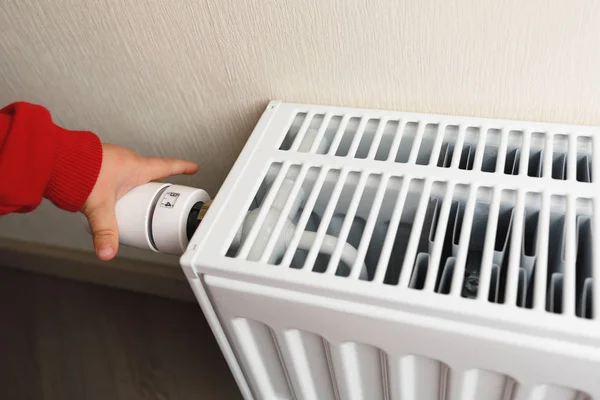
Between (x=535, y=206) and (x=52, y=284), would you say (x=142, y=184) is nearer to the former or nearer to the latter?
(x=535, y=206)

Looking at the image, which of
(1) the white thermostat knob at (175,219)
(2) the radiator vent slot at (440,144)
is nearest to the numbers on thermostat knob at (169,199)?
(1) the white thermostat knob at (175,219)

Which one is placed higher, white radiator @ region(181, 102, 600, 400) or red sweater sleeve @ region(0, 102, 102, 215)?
red sweater sleeve @ region(0, 102, 102, 215)

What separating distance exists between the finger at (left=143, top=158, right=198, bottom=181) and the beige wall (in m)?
0.07

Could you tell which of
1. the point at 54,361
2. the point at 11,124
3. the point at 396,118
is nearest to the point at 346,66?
the point at 396,118

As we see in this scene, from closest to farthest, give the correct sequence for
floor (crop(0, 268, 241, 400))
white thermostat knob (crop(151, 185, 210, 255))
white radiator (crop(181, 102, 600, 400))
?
white radiator (crop(181, 102, 600, 400)), white thermostat knob (crop(151, 185, 210, 255)), floor (crop(0, 268, 241, 400))

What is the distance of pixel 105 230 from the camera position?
1.54 feet

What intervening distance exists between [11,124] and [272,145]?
23cm

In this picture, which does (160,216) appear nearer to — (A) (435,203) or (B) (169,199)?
(B) (169,199)

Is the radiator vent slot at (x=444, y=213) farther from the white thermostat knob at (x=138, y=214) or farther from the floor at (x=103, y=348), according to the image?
the floor at (x=103, y=348)

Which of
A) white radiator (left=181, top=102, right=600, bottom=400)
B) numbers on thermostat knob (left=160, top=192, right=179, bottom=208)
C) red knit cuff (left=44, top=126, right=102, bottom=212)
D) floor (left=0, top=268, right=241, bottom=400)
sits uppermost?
red knit cuff (left=44, top=126, right=102, bottom=212)

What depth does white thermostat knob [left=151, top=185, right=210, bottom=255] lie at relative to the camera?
0.46 metres

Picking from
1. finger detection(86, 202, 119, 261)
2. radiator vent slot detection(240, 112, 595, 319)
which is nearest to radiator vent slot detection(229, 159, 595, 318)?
radiator vent slot detection(240, 112, 595, 319)

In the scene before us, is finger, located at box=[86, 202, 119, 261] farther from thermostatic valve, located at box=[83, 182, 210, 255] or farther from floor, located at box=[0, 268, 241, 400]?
floor, located at box=[0, 268, 241, 400]

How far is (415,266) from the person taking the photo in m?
0.39
